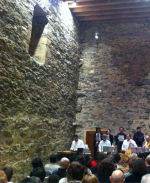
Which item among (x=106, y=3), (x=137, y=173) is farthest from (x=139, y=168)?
(x=106, y=3)

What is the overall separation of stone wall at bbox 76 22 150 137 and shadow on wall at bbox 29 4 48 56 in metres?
3.14

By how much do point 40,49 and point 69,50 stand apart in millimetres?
2004

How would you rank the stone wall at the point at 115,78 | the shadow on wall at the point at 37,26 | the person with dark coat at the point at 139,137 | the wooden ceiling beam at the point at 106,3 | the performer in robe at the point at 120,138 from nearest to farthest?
the shadow on wall at the point at 37,26, the person with dark coat at the point at 139,137, the performer in robe at the point at 120,138, the wooden ceiling beam at the point at 106,3, the stone wall at the point at 115,78

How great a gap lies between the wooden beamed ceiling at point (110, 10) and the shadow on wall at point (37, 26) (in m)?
2.04

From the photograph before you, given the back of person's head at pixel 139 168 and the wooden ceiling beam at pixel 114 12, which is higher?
the wooden ceiling beam at pixel 114 12

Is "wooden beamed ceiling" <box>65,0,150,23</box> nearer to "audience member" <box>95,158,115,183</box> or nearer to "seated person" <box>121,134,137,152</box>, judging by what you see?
"seated person" <box>121,134,137,152</box>

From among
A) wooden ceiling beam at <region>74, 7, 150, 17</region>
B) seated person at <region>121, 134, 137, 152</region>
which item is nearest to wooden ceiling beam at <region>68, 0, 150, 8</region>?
wooden ceiling beam at <region>74, 7, 150, 17</region>

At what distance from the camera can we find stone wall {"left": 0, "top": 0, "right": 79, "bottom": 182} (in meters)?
4.45

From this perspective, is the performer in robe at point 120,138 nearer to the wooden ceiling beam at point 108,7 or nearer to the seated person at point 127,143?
the seated person at point 127,143

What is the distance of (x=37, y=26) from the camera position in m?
6.31

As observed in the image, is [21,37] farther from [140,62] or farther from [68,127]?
[140,62]

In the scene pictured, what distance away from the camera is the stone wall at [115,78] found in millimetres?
8102

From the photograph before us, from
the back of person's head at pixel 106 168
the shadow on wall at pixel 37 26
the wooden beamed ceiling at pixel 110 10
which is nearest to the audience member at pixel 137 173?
the back of person's head at pixel 106 168

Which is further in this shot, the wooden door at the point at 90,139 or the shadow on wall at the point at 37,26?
the wooden door at the point at 90,139
